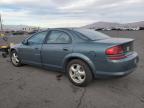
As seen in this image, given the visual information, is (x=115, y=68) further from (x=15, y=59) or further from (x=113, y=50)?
(x=15, y=59)

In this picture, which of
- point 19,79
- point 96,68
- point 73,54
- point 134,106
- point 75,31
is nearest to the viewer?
point 134,106

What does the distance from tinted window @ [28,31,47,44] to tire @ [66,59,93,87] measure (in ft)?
4.81

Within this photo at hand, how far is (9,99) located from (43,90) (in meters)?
0.85

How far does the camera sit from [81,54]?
434 cm

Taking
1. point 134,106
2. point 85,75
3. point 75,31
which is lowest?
point 134,106

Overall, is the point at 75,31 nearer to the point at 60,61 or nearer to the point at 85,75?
the point at 60,61

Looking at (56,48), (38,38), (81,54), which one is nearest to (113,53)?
(81,54)

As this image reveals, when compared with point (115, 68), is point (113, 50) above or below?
above

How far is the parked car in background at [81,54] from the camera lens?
13.0 feet

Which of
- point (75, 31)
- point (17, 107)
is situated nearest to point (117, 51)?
point (75, 31)

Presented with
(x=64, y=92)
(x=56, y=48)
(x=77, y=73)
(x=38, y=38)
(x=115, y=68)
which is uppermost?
(x=38, y=38)

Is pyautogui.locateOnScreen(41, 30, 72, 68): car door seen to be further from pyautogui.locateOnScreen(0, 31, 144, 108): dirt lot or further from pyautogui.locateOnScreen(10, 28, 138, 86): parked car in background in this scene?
pyautogui.locateOnScreen(0, 31, 144, 108): dirt lot

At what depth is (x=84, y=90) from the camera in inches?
169

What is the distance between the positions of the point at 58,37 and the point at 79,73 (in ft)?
4.27
